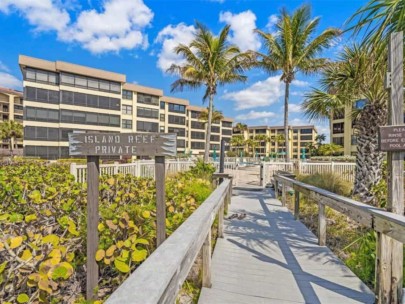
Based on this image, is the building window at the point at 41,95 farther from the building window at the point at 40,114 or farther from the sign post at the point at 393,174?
the sign post at the point at 393,174

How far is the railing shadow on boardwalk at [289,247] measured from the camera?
3.04m

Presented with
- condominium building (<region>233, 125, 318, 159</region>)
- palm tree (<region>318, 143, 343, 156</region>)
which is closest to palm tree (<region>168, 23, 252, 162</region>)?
palm tree (<region>318, 143, 343, 156</region>)

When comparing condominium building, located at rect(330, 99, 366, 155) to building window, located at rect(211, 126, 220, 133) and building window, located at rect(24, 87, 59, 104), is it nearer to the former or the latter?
building window, located at rect(211, 126, 220, 133)

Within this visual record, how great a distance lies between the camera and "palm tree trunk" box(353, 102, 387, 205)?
23.1ft

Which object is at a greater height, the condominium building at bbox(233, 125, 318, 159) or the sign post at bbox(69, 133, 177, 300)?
the condominium building at bbox(233, 125, 318, 159)

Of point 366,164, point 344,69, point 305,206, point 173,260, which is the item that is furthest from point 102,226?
point 344,69

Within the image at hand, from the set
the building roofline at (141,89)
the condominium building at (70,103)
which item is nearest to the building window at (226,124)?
the building roofline at (141,89)

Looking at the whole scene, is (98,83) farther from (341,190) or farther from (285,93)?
(341,190)

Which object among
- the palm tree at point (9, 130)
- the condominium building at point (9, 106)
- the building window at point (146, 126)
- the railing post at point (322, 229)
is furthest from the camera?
the condominium building at point (9, 106)

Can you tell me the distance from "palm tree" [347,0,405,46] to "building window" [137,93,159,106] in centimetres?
4577

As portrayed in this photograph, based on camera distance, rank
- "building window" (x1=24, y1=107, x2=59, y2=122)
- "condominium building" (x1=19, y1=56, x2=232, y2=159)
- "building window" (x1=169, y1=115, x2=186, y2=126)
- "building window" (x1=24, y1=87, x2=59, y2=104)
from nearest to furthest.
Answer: "building window" (x1=24, y1=87, x2=59, y2=104) < "building window" (x1=24, y1=107, x2=59, y2=122) < "condominium building" (x1=19, y1=56, x2=232, y2=159) < "building window" (x1=169, y1=115, x2=186, y2=126)

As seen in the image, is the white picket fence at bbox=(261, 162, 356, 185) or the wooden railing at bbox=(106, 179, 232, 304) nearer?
the wooden railing at bbox=(106, 179, 232, 304)

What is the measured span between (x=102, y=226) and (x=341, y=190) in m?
8.84

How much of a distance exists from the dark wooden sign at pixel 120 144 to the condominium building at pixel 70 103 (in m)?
32.1
